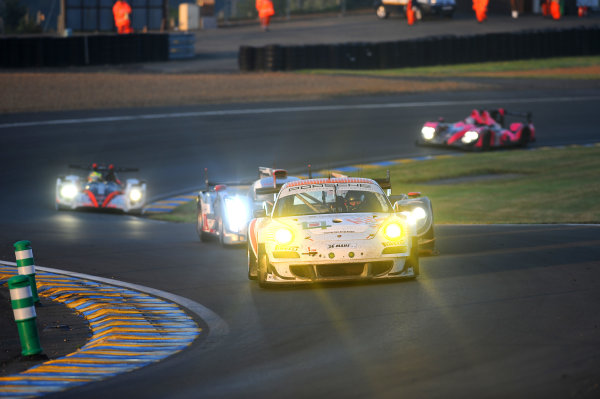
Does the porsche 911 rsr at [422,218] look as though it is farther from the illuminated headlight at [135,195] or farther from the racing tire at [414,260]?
the illuminated headlight at [135,195]

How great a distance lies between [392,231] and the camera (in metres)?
11.8

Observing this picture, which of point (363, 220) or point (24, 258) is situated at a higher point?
point (363, 220)

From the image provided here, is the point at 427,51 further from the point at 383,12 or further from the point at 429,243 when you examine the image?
the point at 429,243

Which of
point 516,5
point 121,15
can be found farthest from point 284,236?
point 516,5

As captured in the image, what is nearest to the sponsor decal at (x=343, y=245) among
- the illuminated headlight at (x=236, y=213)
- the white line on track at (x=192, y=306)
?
the white line on track at (x=192, y=306)

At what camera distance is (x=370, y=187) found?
43.1 ft

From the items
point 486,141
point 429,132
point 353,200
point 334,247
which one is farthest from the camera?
point 429,132

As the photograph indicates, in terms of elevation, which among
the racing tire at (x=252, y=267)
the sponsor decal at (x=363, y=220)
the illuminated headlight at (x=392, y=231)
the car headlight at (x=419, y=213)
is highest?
the sponsor decal at (x=363, y=220)

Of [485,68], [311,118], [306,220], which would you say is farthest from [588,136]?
[306,220]

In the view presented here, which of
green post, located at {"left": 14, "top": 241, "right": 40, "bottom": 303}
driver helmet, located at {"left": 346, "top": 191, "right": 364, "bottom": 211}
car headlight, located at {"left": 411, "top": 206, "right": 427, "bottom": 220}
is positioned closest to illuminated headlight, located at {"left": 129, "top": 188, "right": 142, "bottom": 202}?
car headlight, located at {"left": 411, "top": 206, "right": 427, "bottom": 220}

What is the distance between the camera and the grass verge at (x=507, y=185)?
67.7 feet

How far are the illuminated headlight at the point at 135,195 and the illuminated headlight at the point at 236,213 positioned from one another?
6.73 metres

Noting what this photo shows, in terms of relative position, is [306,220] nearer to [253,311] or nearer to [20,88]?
[253,311]

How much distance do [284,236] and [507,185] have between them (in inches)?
574
